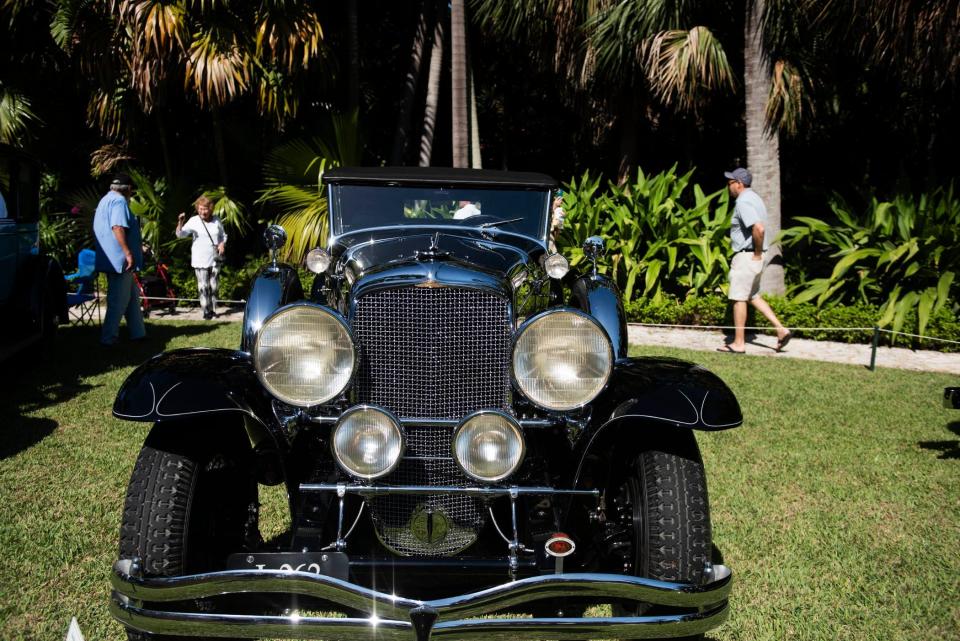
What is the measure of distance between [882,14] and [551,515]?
270 inches

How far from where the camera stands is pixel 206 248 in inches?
366

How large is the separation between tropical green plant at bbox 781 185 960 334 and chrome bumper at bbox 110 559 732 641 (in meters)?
7.23

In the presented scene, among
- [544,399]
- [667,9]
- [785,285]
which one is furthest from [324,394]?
[667,9]

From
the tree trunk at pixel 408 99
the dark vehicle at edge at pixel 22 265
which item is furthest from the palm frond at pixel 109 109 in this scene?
the dark vehicle at edge at pixel 22 265

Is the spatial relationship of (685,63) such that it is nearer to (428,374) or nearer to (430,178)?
(430,178)

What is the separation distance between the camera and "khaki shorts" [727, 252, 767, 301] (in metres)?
7.42

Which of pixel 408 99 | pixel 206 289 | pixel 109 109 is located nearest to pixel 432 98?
pixel 408 99

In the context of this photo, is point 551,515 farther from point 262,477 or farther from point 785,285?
point 785,285

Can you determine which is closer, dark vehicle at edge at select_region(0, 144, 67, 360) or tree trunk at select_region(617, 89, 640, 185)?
dark vehicle at edge at select_region(0, 144, 67, 360)

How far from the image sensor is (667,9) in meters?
9.79

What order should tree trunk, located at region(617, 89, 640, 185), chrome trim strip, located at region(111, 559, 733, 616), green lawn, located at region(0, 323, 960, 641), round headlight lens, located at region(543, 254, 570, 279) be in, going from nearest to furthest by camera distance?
chrome trim strip, located at region(111, 559, 733, 616) → green lawn, located at region(0, 323, 960, 641) → round headlight lens, located at region(543, 254, 570, 279) → tree trunk, located at region(617, 89, 640, 185)

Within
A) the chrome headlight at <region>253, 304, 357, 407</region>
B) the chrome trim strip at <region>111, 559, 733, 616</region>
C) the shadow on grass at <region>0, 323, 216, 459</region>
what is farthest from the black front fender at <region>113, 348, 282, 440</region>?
the shadow on grass at <region>0, 323, 216, 459</region>

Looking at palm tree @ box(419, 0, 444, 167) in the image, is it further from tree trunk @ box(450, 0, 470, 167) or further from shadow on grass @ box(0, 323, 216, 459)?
shadow on grass @ box(0, 323, 216, 459)

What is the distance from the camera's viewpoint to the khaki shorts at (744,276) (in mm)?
7418
